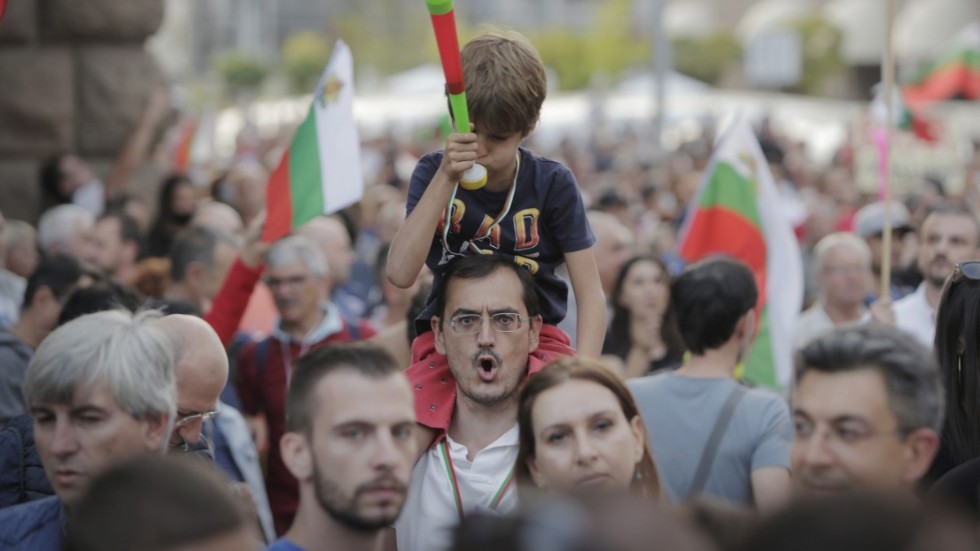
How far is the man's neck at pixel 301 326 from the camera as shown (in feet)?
25.9

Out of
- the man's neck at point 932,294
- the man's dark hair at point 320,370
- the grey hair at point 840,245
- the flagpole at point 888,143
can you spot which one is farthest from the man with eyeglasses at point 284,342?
the man's dark hair at point 320,370

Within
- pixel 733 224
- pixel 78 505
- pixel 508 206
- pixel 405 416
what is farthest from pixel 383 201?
pixel 78 505

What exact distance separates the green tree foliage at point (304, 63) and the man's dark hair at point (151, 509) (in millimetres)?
57378

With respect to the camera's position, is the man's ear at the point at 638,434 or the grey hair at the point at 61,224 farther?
the grey hair at the point at 61,224

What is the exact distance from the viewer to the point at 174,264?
8.78 meters

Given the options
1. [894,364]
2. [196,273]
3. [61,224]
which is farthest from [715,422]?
[61,224]

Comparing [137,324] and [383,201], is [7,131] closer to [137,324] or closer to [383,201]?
[383,201]

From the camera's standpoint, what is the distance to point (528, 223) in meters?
5.11

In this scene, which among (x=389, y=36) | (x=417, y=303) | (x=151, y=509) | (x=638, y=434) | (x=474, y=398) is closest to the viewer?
(x=151, y=509)

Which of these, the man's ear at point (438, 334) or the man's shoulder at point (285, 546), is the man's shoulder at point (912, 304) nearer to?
the man's ear at point (438, 334)

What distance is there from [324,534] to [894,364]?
4.67ft

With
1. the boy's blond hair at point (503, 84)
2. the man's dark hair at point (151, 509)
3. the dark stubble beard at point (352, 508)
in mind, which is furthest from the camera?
the boy's blond hair at point (503, 84)

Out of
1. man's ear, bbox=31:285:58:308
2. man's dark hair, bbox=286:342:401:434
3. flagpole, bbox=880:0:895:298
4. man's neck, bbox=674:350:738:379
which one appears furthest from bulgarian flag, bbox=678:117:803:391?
man's dark hair, bbox=286:342:401:434

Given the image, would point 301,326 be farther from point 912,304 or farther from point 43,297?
point 912,304
